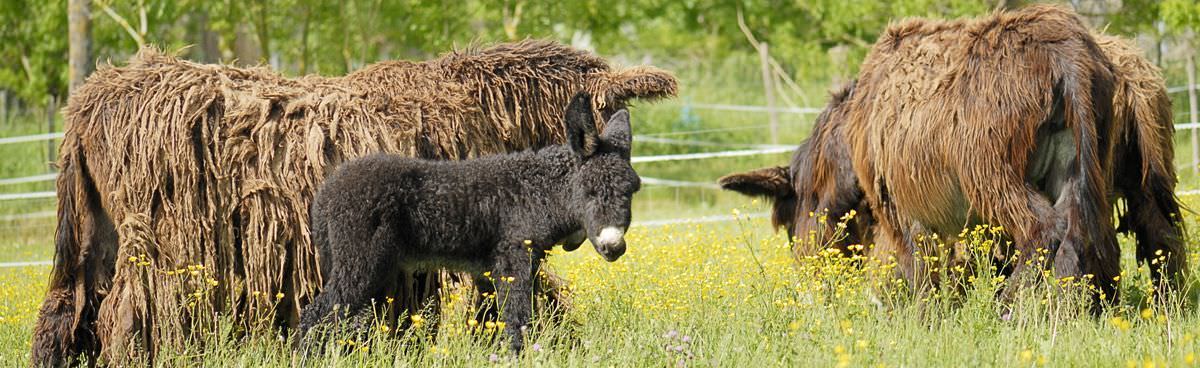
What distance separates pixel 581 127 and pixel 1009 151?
1.90 meters

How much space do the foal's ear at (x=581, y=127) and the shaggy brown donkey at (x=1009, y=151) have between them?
1728 millimetres

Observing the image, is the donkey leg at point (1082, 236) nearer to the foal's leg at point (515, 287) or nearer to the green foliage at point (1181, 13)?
the foal's leg at point (515, 287)

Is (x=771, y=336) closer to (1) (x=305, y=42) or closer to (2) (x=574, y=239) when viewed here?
(2) (x=574, y=239)

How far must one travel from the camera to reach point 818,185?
6.83 m

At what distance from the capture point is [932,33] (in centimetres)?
605

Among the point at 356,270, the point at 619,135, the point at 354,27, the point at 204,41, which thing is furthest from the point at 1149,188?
the point at 204,41

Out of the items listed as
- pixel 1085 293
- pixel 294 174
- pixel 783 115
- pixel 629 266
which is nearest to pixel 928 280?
pixel 1085 293

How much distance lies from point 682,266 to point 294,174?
2.39 m

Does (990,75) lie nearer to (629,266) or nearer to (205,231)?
(629,266)

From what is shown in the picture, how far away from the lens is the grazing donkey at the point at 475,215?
4.64 metres

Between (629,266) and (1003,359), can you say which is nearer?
(1003,359)

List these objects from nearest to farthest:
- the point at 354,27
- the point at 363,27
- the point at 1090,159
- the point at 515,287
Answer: the point at 515,287 → the point at 1090,159 → the point at 363,27 → the point at 354,27

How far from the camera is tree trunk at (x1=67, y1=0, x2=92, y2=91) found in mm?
11438

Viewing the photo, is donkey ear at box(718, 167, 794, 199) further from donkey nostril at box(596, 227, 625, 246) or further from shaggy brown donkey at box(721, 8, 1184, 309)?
donkey nostril at box(596, 227, 625, 246)
